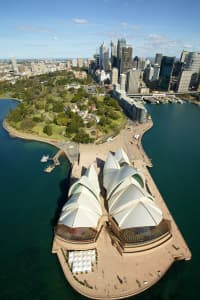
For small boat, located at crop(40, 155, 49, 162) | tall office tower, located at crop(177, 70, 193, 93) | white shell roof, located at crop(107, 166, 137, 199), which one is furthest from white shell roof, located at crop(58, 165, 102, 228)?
tall office tower, located at crop(177, 70, 193, 93)

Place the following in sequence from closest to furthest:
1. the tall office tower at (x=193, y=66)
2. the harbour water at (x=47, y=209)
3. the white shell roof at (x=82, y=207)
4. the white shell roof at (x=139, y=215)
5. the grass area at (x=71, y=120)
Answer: the harbour water at (x=47, y=209) → the white shell roof at (x=139, y=215) → the white shell roof at (x=82, y=207) → the grass area at (x=71, y=120) → the tall office tower at (x=193, y=66)

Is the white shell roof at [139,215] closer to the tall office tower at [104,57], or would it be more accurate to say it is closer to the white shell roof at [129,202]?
the white shell roof at [129,202]

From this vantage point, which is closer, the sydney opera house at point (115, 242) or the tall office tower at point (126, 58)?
the sydney opera house at point (115, 242)

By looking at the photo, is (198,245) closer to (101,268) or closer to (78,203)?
(101,268)

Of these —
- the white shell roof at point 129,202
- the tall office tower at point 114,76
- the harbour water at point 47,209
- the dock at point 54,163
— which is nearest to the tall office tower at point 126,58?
the tall office tower at point 114,76

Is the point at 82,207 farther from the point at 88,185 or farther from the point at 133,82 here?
the point at 133,82

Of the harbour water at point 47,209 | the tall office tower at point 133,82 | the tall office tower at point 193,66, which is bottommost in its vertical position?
the harbour water at point 47,209

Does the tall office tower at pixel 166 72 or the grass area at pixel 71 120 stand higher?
the tall office tower at pixel 166 72

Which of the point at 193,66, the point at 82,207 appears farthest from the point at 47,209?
the point at 193,66
